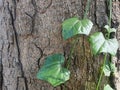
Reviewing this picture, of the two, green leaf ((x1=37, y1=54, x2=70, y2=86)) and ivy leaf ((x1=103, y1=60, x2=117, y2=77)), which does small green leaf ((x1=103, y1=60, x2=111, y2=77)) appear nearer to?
ivy leaf ((x1=103, y1=60, x2=117, y2=77))

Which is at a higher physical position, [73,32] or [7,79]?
[73,32]

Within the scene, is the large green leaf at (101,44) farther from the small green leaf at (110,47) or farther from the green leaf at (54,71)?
the green leaf at (54,71)

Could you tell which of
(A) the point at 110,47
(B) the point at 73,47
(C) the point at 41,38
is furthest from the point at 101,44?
(C) the point at 41,38

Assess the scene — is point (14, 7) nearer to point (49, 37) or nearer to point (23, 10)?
point (23, 10)

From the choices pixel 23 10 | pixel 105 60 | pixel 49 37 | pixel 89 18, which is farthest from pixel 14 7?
pixel 105 60

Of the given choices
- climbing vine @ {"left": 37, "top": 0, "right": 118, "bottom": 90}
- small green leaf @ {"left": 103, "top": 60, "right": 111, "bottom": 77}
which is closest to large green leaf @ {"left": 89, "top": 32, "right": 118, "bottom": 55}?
climbing vine @ {"left": 37, "top": 0, "right": 118, "bottom": 90}

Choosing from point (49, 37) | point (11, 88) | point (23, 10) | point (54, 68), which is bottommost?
point (11, 88)

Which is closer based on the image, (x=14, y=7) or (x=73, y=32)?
(x=73, y=32)

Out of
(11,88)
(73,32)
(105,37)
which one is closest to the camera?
(73,32)
